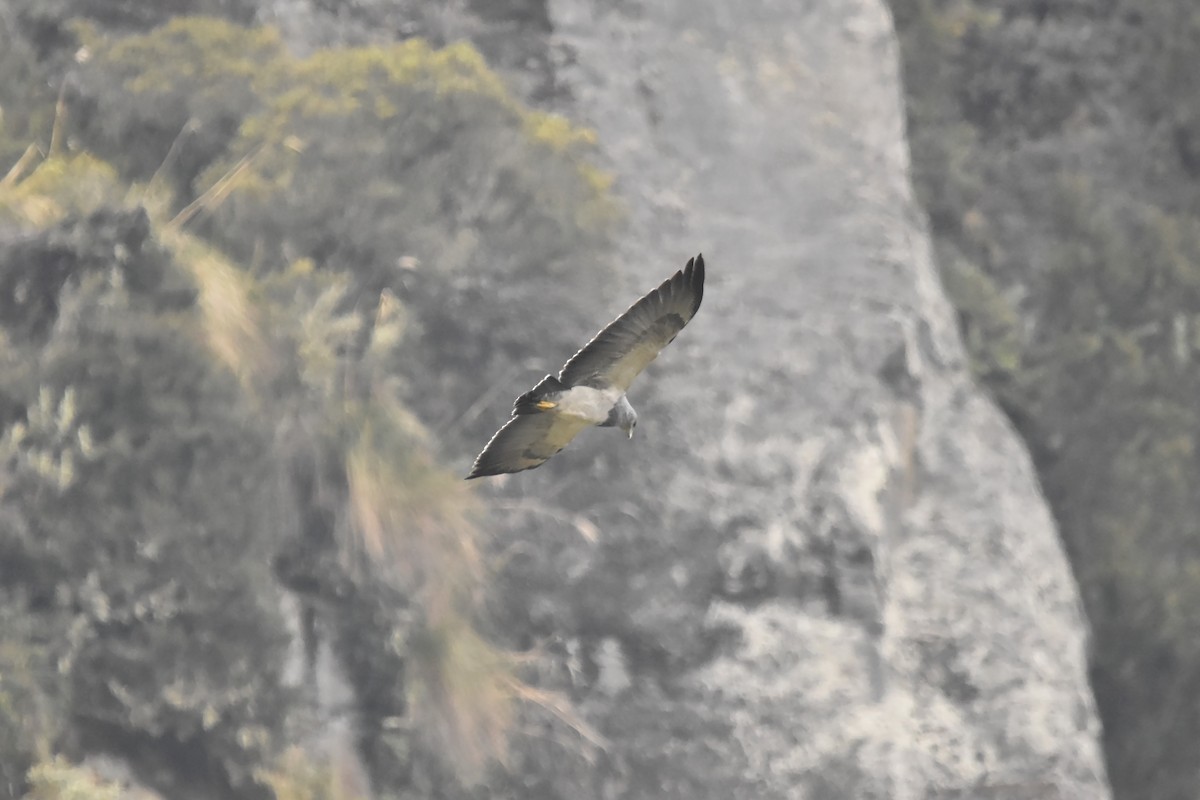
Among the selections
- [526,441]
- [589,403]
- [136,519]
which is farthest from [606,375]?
[136,519]

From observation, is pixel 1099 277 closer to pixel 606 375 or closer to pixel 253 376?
Result: pixel 253 376

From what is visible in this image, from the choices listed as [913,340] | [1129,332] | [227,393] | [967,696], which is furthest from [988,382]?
[227,393]

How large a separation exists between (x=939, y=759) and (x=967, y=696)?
379mm

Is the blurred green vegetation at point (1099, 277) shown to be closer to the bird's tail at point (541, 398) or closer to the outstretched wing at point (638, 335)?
the outstretched wing at point (638, 335)

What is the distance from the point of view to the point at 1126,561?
9.98 meters

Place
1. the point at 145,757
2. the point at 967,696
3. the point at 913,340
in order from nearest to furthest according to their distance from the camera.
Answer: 1. the point at 145,757
2. the point at 967,696
3. the point at 913,340

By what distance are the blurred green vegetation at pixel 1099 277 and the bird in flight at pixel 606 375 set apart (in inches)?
223

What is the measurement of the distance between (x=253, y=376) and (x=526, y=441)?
7.85ft

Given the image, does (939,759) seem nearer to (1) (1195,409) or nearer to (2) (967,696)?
(2) (967,696)

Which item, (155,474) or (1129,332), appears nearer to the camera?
(155,474)

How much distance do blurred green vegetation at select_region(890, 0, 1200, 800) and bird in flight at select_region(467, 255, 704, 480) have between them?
566cm

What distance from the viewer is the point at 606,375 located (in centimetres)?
492

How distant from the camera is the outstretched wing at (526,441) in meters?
5.08

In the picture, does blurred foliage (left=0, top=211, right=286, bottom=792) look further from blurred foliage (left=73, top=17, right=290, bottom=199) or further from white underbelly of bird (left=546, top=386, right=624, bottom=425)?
white underbelly of bird (left=546, top=386, right=624, bottom=425)
